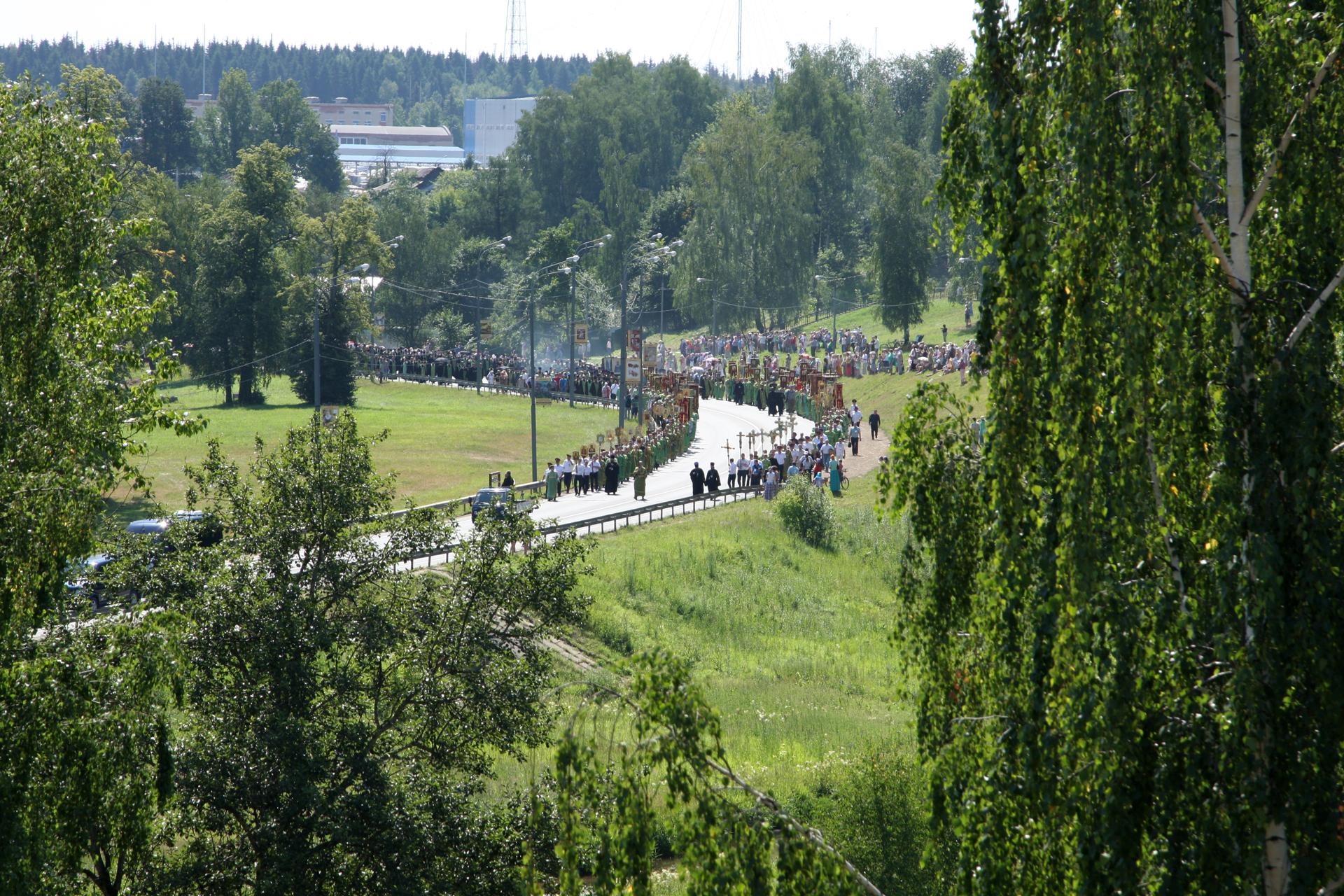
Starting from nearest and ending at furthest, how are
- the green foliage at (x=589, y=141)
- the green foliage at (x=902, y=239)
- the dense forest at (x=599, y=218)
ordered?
the dense forest at (x=599, y=218) → the green foliage at (x=902, y=239) → the green foliage at (x=589, y=141)

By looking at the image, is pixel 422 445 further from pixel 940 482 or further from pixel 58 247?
pixel 940 482

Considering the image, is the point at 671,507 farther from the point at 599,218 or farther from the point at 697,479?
the point at 599,218

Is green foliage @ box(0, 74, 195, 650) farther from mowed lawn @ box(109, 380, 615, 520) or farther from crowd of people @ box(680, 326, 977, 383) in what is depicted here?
crowd of people @ box(680, 326, 977, 383)

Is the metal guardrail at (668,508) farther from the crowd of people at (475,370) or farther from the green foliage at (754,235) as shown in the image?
the green foliage at (754,235)

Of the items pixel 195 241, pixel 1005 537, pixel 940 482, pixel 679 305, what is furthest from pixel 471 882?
pixel 679 305

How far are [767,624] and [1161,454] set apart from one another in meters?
29.2

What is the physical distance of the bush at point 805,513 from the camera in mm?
41469

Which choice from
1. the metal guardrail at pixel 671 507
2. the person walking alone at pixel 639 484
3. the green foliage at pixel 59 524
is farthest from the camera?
the person walking alone at pixel 639 484

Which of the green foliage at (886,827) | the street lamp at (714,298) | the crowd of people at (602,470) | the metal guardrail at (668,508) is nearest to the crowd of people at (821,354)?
the street lamp at (714,298)

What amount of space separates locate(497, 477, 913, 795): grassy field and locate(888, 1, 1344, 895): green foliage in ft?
51.0

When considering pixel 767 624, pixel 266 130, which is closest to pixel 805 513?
pixel 767 624

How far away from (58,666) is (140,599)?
6.19m

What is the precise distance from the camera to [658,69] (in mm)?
133375

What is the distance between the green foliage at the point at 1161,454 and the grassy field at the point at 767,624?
1554 centimetres
